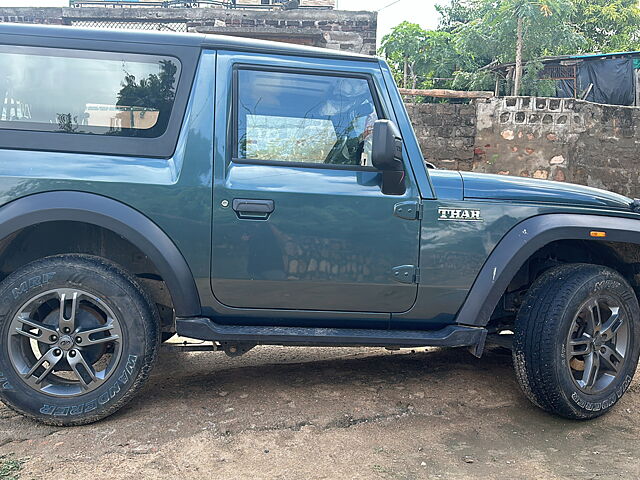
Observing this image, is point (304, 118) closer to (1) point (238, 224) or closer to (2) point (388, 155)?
(2) point (388, 155)

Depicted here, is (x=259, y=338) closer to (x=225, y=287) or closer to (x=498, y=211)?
(x=225, y=287)

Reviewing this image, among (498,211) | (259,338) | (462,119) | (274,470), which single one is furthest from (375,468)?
(462,119)

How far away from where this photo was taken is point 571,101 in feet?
30.4

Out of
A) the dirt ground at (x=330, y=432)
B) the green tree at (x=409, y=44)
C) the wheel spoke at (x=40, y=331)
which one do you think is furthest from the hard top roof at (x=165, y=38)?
the green tree at (x=409, y=44)

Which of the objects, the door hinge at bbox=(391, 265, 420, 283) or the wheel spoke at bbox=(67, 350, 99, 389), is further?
the door hinge at bbox=(391, 265, 420, 283)

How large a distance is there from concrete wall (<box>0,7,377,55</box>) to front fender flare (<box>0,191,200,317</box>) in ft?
34.3

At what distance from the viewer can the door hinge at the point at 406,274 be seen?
313 centimetres

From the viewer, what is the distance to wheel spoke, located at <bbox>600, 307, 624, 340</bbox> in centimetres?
333

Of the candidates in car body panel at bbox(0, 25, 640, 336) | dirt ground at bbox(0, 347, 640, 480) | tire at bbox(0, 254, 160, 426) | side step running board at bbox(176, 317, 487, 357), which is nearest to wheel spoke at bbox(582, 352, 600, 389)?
dirt ground at bbox(0, 347, 640, 480)

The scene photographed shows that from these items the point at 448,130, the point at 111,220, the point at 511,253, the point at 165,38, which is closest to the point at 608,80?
the point at 448,130

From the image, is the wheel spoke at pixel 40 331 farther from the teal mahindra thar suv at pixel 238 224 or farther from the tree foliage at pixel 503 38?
the tree foliage at pixel 503 38

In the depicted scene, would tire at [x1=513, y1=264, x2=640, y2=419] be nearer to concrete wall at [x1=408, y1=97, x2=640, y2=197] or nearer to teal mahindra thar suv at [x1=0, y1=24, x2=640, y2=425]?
teal mahindra thar suv at [x1=0, y1=24, x2=640, y2=425]

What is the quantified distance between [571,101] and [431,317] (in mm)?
7308

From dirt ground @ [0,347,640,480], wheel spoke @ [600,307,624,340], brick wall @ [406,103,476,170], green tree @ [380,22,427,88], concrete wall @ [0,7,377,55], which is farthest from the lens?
green tree @ [380,22,427,88]
